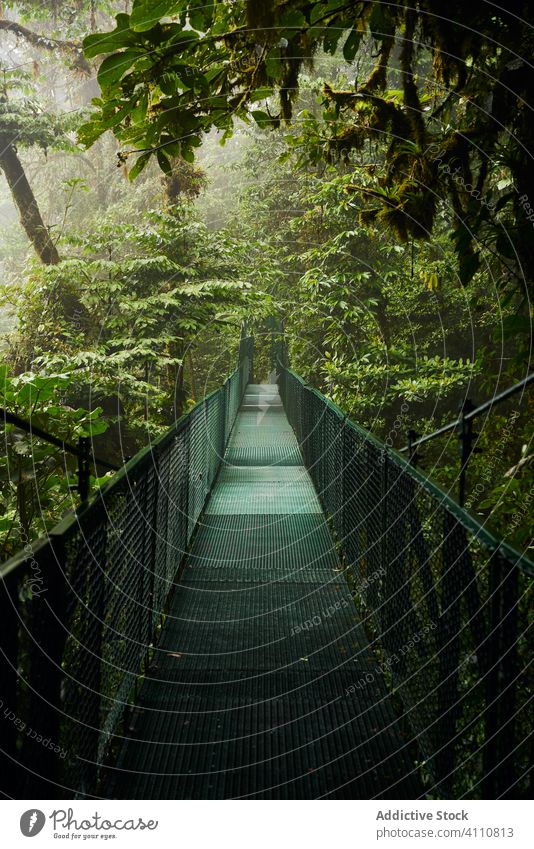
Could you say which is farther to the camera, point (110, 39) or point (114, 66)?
point (114, 66)

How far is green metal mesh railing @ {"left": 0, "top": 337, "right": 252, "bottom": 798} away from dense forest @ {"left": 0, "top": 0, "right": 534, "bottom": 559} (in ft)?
1.73

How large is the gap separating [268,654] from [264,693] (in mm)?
488

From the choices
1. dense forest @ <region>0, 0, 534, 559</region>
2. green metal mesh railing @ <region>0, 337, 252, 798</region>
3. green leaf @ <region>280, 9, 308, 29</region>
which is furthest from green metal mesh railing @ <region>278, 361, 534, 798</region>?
green leaf @ <region>280, 9, 308, 29</region>

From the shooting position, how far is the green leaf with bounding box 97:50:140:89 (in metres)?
2.65

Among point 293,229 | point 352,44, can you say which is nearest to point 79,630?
point 352,44

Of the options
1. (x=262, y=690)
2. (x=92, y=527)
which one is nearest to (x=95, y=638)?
(x=92, y=527)

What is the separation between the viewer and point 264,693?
344cm

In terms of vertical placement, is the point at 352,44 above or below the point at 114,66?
above

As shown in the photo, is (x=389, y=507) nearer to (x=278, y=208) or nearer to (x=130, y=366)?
(x=130, y=366)

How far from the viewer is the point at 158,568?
4.16 meters

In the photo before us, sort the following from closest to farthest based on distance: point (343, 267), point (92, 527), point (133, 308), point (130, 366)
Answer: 1. point (92, 527)
2. point (133, 308)
3. point (130, 366)
4. point (343, 267)

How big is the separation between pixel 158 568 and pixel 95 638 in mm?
1739

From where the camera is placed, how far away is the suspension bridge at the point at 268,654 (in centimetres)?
183

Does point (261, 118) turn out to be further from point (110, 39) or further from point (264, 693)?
point (264, 693)
